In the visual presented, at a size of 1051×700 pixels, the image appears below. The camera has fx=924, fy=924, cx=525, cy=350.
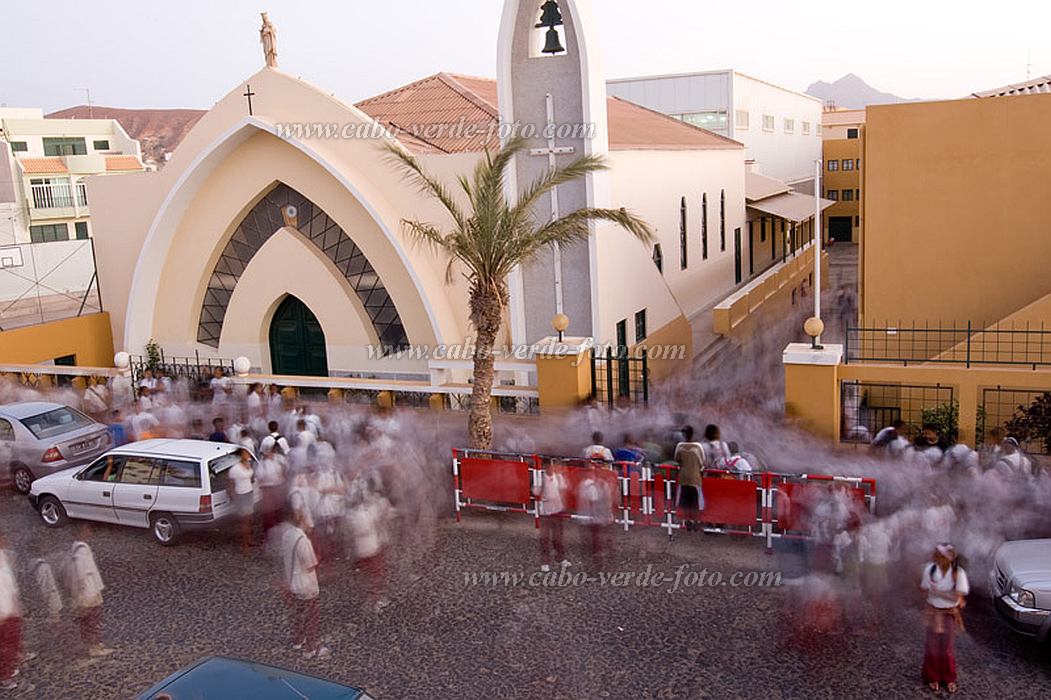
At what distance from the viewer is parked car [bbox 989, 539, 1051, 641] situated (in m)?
7.79

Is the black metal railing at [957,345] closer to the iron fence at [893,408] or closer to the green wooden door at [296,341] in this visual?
the iron fence at [893,408]

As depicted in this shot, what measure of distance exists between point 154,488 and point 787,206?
1074 inches

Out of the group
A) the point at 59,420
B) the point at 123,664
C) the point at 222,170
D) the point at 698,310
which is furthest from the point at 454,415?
the point at 698,310

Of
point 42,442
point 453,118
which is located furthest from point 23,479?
point 453,118

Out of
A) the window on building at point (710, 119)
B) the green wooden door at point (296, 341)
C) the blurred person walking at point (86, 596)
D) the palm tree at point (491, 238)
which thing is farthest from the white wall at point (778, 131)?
the blurred person walking at point (86, 596)

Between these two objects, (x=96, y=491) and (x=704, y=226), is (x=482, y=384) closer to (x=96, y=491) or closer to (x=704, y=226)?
(x=96, y=491)

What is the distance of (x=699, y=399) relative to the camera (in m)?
17.4

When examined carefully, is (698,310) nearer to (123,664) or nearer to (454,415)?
(454,415)

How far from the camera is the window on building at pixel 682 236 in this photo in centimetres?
2447

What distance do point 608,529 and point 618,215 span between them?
442cm

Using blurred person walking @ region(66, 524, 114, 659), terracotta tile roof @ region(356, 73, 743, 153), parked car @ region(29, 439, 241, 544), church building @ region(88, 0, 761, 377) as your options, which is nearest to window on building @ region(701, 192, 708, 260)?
terracotta tile roof @ region(356, 73, 743, 153)

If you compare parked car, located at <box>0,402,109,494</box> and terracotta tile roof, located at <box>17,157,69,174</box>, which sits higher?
terracotta tile roof, located at <box>17,157,69,174</box>

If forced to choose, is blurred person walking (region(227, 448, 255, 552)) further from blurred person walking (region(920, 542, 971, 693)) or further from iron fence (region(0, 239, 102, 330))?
iron fence (region(0, 239, 102, 330))

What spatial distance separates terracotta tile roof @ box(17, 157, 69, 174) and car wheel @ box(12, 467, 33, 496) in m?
36.1
